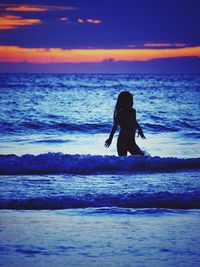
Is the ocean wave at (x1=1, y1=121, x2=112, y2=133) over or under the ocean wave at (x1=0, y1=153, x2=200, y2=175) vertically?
over

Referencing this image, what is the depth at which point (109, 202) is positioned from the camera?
5637 millimetres

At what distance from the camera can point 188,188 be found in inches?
255

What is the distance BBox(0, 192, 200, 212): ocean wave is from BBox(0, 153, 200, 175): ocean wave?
229 centimetres

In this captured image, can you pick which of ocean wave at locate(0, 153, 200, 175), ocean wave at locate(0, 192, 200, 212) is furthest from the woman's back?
ocean wave at locate(0, 192, 200, 212)

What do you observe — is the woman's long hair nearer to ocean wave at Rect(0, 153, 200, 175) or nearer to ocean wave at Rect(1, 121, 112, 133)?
ocean wave at Rect(0, 153, 200, 175)

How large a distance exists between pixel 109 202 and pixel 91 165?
2674 mm

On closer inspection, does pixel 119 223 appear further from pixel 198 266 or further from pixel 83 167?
pixel 83 167

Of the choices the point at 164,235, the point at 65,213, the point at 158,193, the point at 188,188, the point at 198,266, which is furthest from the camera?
the point at 188,188

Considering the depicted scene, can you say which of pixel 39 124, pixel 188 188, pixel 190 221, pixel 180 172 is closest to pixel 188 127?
pixel 39 124

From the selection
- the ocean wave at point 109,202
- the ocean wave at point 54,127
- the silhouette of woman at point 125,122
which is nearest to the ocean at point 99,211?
the ocean wave at point 109,202

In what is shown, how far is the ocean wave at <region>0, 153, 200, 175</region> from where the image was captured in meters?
8.14

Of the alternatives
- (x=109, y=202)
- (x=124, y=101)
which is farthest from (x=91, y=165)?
(x=109, y=202)

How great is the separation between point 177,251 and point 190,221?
982 mm

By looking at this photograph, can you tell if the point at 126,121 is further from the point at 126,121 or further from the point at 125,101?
the point at 125,101
